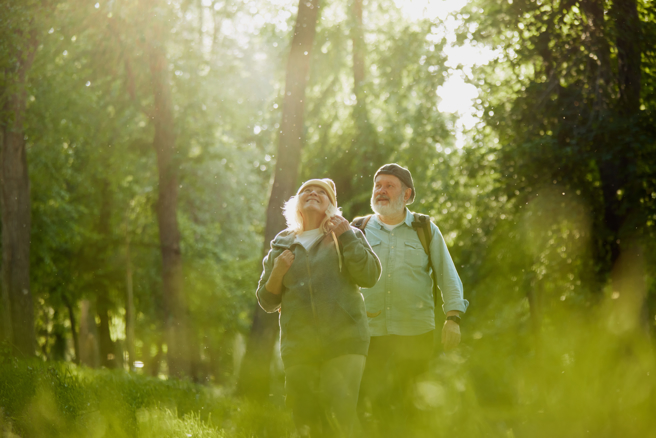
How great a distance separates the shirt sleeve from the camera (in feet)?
16.3

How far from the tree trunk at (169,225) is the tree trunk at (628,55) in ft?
27.9

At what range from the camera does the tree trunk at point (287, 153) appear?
10.7 metres

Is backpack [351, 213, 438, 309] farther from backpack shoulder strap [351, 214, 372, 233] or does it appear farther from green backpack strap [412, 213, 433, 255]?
backpack shoulder strap [351, 214, 372, 233]

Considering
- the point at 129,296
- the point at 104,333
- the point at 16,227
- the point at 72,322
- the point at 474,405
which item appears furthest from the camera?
the point at 104,333

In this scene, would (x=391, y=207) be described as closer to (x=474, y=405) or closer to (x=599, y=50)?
(x=474, y=405)

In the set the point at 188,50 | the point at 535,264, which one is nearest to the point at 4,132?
the point at 188,50

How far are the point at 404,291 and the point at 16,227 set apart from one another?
1163 centimetres

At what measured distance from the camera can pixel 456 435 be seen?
3.46 m

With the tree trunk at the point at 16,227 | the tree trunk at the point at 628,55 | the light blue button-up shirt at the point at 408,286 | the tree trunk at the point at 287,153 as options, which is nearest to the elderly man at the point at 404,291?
the light blue button-up shirt at the point at 408,286

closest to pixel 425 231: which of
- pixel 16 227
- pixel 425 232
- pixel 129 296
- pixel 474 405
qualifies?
pixel 425 232

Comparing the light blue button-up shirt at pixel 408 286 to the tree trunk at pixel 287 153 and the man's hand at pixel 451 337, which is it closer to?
the man's hand at pixel 451 337

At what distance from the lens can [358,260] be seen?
4.02 m

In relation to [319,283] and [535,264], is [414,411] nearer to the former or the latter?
[319,283]

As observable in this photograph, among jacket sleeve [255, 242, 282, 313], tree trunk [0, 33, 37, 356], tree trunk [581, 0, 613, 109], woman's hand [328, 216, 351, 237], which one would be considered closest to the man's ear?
woman's hand [328, 216, 351, 237]
